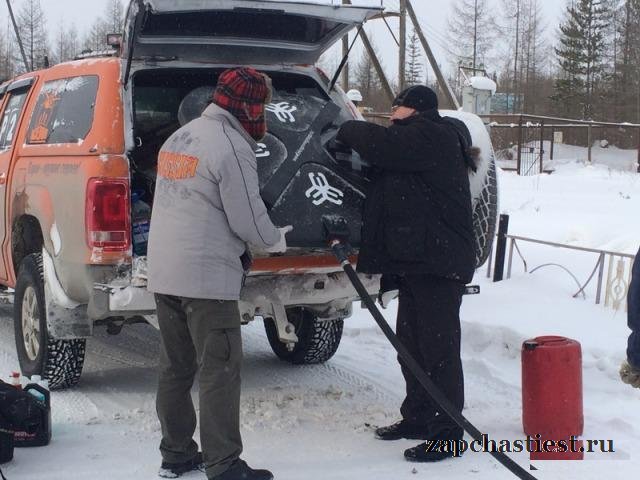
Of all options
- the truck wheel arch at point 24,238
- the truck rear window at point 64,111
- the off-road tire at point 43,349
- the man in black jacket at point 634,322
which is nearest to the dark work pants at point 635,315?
the man in black jacket at point 634,322

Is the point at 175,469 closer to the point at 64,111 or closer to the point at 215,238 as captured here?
the point at 215,238

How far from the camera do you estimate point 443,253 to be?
4223mm

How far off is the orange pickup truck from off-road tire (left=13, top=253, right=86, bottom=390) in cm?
1

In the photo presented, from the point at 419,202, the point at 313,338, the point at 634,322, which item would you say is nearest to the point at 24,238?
→ the point at 313,338

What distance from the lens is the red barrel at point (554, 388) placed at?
14.3 ft

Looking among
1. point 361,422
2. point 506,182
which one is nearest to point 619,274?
point 361,422

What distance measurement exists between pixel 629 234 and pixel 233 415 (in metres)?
8.15

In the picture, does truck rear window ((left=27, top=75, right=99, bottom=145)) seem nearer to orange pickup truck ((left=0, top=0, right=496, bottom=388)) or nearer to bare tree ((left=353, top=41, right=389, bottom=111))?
orange pickup truck ((left=0, top=0, right=496, bottom=388))

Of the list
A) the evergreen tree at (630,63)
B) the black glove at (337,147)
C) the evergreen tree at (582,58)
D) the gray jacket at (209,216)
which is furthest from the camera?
the evergreen tree at (582,58)

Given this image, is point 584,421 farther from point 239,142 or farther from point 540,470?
point 239,142

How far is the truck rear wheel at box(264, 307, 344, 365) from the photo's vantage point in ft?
19.9

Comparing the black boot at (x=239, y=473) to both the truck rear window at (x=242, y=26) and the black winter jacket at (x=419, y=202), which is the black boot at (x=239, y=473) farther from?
the truck rear window at (x=242, y=26)

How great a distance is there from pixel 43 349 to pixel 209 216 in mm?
2014

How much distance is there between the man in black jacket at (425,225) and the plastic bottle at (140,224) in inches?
46.0
